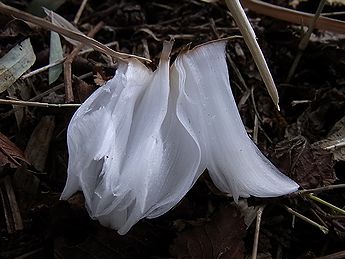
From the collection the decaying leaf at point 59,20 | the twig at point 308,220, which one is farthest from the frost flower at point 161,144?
the decaying leaf at point 59,20

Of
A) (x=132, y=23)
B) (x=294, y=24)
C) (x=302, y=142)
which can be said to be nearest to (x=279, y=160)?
(x=302, y=142)

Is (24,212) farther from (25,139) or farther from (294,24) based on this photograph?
(294,24)

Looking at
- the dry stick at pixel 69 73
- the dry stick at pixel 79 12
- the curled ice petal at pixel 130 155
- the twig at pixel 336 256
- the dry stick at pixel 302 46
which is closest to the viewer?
the curled ice petal at pixel 130 155

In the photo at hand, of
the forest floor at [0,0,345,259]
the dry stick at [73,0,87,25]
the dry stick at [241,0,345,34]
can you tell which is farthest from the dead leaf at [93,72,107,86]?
the dry stick at [241,0,345,34]

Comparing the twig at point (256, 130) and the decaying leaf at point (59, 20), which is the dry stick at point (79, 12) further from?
the twig at point (256, 130)

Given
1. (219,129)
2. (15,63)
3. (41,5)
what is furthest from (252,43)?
(41,5)

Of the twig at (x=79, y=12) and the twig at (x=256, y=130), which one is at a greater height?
the twig at (x=79, y=12)
